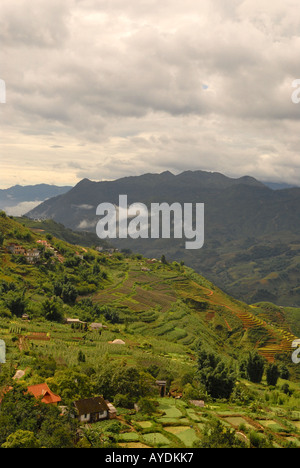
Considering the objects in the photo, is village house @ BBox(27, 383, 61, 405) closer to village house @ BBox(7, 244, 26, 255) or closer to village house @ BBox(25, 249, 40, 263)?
village house @ BBox(25, 249, 40, 263)

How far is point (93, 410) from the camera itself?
26891 millimetres

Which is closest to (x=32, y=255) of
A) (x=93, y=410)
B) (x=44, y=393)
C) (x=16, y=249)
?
(x=16, y=249)

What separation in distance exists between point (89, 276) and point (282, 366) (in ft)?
165

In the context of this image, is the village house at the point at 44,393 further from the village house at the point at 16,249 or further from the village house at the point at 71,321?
the village house at the point at 16,249

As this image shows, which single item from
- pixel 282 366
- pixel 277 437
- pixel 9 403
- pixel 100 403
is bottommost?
pixel 282 366

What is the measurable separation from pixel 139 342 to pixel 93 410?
32.7 m

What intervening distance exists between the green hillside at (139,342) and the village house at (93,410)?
1.13m

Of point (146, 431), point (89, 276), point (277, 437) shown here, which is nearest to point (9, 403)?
point (146, 431)

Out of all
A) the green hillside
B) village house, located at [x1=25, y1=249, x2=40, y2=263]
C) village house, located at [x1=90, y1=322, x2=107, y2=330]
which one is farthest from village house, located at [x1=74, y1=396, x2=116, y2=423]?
village house, located at [x1=25, y1=249, x2=40, y2=263]

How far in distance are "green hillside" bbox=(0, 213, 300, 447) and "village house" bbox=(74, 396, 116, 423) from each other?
1.13m

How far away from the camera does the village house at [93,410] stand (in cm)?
2652

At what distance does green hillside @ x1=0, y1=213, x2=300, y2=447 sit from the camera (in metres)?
29.6
